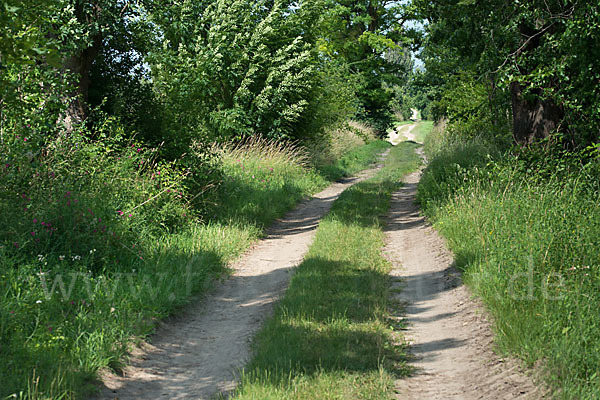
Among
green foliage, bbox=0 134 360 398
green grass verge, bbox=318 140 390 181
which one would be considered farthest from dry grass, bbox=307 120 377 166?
green foliage, bbox=0 134 360 398

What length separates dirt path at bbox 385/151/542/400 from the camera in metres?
5.02

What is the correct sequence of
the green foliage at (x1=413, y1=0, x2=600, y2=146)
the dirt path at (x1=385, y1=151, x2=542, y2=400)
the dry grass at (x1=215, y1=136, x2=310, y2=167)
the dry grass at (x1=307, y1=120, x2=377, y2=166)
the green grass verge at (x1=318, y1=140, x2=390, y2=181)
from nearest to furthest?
the dirt path at (x1=385, y1=151, x2=542, y2=400) → the green foliage at (x1=413, y1=0, x2=600, y2=146) → the dry grass at (x1=215, y1=136, x2=310, y2=167) → the green grass verge at (x1=318, y1=140, x2=390, y2=181) → the dry grass at (x1=307, y1=120, x2=377, y2=166)

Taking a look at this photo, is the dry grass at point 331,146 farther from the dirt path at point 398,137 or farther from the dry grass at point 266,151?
the dirt path at point 398,137

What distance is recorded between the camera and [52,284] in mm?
6523

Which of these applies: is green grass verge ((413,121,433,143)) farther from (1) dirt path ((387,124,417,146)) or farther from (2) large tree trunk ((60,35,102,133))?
(2) large tree trunk ((60,35,102,133))

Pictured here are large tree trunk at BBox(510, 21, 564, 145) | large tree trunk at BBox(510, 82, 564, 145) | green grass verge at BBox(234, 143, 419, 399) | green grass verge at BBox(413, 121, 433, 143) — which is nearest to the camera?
green grass verge at BBox(234, 143, 419, 399)

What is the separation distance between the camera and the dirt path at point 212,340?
17.4ft

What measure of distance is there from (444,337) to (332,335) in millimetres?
1311

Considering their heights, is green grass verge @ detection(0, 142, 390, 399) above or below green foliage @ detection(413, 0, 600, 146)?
below

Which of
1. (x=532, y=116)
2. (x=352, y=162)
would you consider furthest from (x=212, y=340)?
(x=352, y=162)

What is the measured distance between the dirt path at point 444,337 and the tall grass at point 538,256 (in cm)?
22

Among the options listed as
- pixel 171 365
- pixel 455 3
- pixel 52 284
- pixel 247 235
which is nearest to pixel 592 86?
pixel 455 3

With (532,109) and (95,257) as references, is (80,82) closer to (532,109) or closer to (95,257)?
(95,257)

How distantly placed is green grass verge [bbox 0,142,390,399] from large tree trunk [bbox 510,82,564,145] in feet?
19.1
